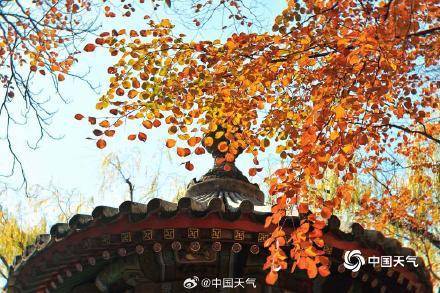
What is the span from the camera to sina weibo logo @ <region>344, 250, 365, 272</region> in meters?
5.57

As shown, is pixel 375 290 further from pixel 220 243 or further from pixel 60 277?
pixel 60 277

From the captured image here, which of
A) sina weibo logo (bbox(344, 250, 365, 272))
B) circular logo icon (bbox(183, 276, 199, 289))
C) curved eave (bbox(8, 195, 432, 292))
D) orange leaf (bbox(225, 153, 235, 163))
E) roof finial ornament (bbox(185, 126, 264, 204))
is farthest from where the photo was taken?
orange leaf (bbox(225, 153, 235, 163))

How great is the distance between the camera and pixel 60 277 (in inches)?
237

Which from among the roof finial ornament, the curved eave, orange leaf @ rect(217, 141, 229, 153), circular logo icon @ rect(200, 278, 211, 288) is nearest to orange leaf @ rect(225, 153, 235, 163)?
the roof finial ornament

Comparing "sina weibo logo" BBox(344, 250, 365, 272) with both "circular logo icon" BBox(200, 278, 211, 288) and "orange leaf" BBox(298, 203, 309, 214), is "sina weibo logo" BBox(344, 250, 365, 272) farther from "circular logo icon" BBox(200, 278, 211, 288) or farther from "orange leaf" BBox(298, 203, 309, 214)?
"circular logo icon" BBox(200, 278, 211, 288)

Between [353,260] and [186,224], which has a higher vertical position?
[186,224]

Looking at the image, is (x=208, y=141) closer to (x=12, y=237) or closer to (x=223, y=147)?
(x=223, y=147)

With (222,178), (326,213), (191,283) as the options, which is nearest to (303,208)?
(326,213)

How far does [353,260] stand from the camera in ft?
18.6

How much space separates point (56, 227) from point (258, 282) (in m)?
2.45

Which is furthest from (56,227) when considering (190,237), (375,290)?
(375,290)

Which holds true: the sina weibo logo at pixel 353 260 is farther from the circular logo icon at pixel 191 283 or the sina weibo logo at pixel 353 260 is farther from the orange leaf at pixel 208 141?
the orange leaf at pixel 208 141

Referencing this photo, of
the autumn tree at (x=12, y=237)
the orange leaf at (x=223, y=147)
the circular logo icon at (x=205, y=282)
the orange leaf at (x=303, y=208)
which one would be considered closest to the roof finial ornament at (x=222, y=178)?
the orange leaf at (x=223, y=147)

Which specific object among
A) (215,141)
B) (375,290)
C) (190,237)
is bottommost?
(375,290)
